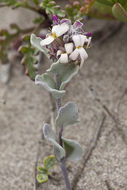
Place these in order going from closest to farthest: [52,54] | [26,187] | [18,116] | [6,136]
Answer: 1. [52,54]
2. [26,187]
3. [6,136]
4. [18,116]

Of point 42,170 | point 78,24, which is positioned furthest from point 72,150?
point 78,24

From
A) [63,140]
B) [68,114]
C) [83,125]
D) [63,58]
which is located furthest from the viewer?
[83,125]

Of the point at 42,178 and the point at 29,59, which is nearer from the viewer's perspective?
the point at 42,178

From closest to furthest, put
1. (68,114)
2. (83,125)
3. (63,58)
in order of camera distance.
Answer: (63,58) → (68,114) → (83,125)

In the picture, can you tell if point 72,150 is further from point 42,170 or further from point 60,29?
point 60,29

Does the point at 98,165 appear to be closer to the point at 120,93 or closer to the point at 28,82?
the point at 120,93

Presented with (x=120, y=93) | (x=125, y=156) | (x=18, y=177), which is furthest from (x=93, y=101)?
(x=18, y=177)

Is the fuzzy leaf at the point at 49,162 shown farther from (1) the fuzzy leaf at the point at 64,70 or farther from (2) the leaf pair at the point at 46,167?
(1) the fuzzy leaf at the point at 64,70
